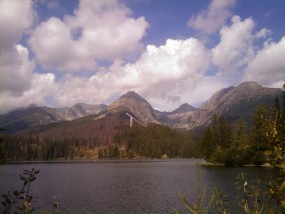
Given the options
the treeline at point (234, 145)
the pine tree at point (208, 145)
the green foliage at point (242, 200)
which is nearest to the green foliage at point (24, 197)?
the green foliage at point (242, 200)

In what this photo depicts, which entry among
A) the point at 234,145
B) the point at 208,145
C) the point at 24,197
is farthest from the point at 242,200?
the point at 208,145

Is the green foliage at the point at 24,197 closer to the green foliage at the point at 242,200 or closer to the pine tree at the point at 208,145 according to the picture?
the green foliage at the point at 242,200

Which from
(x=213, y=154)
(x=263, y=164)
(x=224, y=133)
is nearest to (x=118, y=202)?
(x=263, y=164)

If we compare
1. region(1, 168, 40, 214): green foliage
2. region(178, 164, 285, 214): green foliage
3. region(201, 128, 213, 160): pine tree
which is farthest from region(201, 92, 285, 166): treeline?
region(1, 168, 40, 214): green foliage

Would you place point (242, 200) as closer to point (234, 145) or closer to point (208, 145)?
point (234, 145)

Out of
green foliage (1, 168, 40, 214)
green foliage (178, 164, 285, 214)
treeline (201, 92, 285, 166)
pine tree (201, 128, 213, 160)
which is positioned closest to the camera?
green foliage (178, 164, 285, 214)

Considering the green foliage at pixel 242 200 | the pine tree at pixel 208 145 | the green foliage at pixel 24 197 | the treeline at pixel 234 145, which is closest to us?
the green foliage at pixel 242 200

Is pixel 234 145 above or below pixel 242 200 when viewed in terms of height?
above

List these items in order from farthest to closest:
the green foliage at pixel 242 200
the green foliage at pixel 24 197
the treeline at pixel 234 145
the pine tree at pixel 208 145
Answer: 1. the pine tree at pixel 208 145
2. the treeline at pixel 234 145
3. the green foliage at pixel 24 197
4. the green foliage at pixel 242 200

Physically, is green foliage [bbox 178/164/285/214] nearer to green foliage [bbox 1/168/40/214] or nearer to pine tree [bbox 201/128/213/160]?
green foliage [bbox 1/168/40/214]

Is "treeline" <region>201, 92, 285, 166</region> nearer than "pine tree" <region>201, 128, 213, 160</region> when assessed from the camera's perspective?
Yes

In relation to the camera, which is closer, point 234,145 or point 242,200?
point 242,200

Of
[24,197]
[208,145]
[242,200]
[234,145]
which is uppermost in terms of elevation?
[208,145]

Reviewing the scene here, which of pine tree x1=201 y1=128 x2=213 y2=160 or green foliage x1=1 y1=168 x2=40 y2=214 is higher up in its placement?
pine tree x1=201 y1=128 x2=213 y2=160
